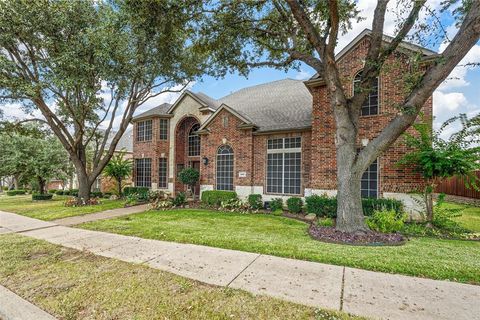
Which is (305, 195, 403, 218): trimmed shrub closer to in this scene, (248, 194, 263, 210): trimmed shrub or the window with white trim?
(248, 194, 263, 210): trimmed shrub

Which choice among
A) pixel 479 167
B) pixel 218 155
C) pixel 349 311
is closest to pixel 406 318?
pixel 349 311

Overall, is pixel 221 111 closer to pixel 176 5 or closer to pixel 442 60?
pixel 176 5

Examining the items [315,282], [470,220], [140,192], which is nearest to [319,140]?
[470,220]

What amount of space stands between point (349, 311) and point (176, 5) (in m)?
8.73

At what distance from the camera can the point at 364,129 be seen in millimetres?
9469

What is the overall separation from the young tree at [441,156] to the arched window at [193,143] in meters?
12.2

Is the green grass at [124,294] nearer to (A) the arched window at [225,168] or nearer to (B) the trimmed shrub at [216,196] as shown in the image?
(B) the trimmed shrub at [216,196]

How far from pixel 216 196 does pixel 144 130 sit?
28.7 feet

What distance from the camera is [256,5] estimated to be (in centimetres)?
836

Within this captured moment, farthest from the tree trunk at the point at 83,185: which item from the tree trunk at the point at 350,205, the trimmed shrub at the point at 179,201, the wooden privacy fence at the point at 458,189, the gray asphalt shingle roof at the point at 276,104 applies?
the wooden privacy fence at the point at 458,189

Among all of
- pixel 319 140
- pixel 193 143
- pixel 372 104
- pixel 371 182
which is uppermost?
pixel 372 104

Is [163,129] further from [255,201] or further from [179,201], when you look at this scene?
[255,201]

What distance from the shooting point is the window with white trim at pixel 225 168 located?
42.8ft

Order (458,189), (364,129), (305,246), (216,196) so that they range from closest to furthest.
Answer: (305,246) → (364,129) → (216,196) → (458,189)
